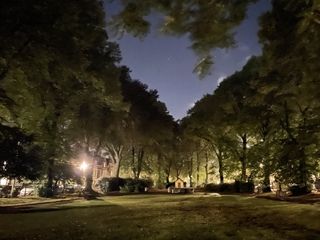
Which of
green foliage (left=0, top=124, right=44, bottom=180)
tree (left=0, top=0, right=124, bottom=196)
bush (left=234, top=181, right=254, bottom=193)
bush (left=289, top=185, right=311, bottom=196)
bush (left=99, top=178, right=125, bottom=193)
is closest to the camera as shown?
tree (left=0, top=0, right=124, bottom=196)

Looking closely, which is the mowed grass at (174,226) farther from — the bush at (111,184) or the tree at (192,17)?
the bush at (111,184)

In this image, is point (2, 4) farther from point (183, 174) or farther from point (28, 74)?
point (183, 174)

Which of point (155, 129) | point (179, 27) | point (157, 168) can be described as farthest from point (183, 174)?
point (179, 27)

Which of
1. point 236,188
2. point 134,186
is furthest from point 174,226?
point 134,186

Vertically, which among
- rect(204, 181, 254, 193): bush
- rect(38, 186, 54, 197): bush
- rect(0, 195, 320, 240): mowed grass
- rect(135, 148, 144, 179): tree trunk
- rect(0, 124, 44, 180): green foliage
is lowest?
rect(0, 195, 320, 240): mowed grass

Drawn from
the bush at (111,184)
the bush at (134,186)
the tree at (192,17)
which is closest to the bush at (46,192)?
the bush at (134,186)

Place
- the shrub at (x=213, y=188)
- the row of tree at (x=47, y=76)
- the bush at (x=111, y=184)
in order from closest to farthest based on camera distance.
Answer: the row of tree at (x=47, y=76)
the shrub at (x=213, y=188)
the bush at (x=111, y=184)

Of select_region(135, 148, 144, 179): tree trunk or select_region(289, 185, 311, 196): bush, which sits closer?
select_region(289, 185, 311, 196): bush

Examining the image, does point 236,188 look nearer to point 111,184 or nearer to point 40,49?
point 111,184

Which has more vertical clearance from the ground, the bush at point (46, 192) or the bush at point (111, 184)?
the bush at point (111, 184)

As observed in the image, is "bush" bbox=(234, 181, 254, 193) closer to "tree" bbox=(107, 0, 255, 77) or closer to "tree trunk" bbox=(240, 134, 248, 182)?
"tree trunk" bbox=(240, 134, 248, 182)

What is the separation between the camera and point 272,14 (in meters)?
13.7

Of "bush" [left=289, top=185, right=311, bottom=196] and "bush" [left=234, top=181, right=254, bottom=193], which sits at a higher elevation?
"bush" [left=234, top=181, right=254, bottom=193]

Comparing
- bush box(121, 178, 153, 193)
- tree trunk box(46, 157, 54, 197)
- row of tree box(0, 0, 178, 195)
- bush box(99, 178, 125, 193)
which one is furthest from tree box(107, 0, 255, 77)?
bush box(99, 178, 125, 193)
